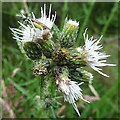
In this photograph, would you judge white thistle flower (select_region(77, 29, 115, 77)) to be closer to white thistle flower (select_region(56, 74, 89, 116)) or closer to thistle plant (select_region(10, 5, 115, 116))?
thistle plant (select_region(10, 5, 115, 116))

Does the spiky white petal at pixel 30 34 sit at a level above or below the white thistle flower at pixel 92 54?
above

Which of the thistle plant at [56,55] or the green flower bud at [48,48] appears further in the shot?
the green flower bud at [48,48]

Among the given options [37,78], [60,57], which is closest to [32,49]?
[60,57]

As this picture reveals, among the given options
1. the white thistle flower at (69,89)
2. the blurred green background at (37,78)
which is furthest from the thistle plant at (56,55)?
the blurred green background at (37,78)

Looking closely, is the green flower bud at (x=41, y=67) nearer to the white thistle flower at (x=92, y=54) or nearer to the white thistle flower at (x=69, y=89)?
the white thistle flower at (x=69, y=89)

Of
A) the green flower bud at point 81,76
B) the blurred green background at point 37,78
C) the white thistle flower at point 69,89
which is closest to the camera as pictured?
the white thistle flower at point 69,89

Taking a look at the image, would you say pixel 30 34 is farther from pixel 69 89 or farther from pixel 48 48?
pixel 69 89
